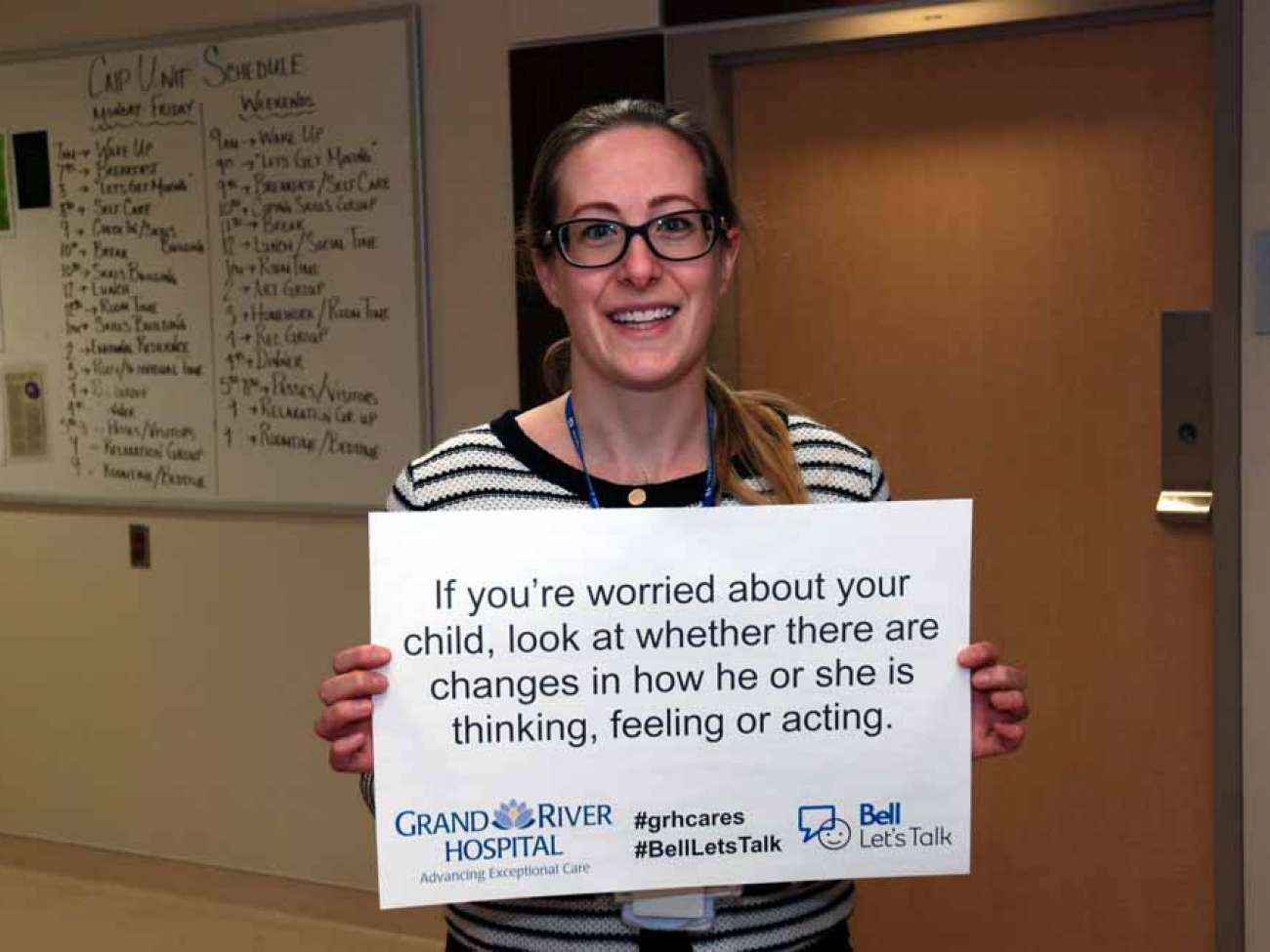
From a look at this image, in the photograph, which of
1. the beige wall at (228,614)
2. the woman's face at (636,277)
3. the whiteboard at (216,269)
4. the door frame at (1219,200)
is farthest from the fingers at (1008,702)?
the whiteboard at (216,269)

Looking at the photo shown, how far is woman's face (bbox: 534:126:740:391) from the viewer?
60.4 inches

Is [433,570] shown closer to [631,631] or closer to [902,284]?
[631,631]

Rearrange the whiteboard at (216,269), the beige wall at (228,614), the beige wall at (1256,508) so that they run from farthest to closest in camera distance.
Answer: the whiteboard at (216,269)
the beige wall at (228,614)
the beige wall at (1256,508)

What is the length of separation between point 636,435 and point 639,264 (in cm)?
19

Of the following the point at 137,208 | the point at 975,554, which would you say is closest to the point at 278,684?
the point at 137,208

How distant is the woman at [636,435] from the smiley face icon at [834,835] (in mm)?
→ 84

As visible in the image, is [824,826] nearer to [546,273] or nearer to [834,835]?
[834,835]

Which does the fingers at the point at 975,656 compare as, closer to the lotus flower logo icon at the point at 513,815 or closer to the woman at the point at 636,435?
the woman at the point at 636,435

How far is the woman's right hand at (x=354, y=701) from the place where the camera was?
1468 mm

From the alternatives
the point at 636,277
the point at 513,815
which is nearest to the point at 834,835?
the point at 513,815

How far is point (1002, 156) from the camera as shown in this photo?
3.14m

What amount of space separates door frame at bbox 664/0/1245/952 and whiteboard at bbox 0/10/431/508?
3.52 feet

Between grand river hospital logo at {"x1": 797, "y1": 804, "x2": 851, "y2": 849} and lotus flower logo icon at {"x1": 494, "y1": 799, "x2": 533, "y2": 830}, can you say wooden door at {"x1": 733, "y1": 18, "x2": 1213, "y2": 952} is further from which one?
lotus flower logo icon at {"x1": 494, "y1": 799, "x2": 533, "y2": 830}

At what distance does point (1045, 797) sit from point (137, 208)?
268 centimetres
